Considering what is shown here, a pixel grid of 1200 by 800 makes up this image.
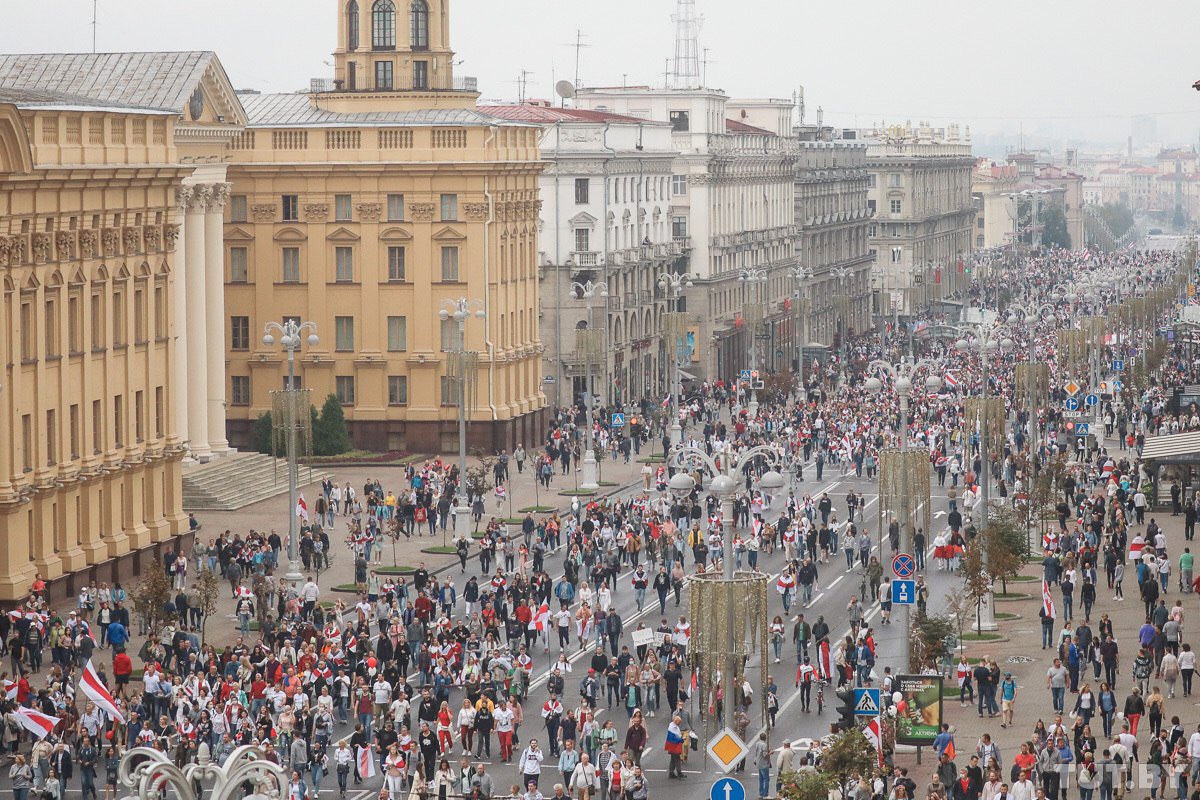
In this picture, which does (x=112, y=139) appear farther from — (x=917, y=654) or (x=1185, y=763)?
(x=1185, y=763)

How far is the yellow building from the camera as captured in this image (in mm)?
88062

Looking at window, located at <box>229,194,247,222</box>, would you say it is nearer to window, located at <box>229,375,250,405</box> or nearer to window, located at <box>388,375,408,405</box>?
window, located at <box>229,375,250,405</box>

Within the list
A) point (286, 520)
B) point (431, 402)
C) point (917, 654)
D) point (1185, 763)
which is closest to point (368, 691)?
point (917, 654)

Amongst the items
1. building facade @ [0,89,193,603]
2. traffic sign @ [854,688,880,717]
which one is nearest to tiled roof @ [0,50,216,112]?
building facade @ [0,89,193,603]

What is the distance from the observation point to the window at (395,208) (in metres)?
88.4

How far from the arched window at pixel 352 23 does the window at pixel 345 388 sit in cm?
1261

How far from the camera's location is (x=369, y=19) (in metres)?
92.0

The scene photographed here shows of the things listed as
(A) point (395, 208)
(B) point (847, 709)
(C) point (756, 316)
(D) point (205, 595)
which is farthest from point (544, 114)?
(B) point (847, 709)

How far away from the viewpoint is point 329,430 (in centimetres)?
8550

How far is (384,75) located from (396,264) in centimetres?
766

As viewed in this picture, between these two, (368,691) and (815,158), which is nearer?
(368,691)

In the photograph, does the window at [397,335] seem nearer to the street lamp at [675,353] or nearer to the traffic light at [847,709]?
the street lamp at [675,353]

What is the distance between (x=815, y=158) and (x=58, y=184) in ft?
362

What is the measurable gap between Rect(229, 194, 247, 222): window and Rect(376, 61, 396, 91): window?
6855mm
